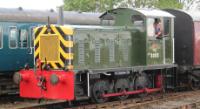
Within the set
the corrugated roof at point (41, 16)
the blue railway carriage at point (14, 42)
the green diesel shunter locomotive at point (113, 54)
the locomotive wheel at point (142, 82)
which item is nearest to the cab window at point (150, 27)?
the green diesel shunter locomotive at point (113, 54)

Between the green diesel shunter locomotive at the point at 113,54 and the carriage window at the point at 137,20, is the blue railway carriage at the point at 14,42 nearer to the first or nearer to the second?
the green diesel shunter locomotive at the point at 113,54

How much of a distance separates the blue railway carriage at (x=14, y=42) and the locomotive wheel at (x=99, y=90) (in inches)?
127

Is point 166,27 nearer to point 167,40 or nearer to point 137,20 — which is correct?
point 167,40

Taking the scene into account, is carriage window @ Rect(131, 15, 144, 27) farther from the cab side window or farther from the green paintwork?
the cab side window

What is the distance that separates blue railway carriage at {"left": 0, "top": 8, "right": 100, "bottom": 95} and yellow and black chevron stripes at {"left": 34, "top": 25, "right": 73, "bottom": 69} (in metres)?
2.19

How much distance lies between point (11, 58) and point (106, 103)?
3.71 metres

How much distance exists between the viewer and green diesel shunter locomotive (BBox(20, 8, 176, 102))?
12.5 metres

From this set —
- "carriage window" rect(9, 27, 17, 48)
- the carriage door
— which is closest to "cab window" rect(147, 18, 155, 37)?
the carriage door

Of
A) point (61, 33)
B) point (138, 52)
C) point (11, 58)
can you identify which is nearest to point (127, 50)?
point (138, 52)

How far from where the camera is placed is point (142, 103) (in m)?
13.6

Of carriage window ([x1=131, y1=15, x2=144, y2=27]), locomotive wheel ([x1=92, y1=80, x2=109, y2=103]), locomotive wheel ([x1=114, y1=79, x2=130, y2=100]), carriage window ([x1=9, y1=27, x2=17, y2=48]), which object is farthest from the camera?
carriage window ([x1=9, y1=27, x2=17, y2=48])

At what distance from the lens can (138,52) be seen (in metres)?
14.6

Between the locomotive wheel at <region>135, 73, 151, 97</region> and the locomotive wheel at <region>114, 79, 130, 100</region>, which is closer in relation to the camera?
the locomotive wheel at <region>114, 79, 130, 100</region>

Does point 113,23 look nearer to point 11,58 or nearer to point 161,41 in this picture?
point 161,41
